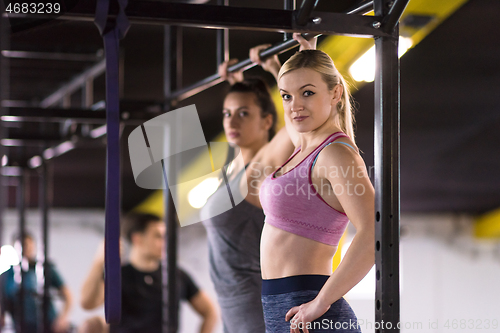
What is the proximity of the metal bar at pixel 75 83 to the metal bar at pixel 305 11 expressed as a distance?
2.17 meters

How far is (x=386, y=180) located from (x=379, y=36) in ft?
1.18

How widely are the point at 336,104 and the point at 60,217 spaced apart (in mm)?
9051

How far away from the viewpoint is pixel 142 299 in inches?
132

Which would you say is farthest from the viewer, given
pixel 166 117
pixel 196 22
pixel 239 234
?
pixel 166 117

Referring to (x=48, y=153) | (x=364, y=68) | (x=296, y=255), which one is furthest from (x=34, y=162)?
(x=296, y=255)

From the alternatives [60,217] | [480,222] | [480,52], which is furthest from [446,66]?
[60,217]

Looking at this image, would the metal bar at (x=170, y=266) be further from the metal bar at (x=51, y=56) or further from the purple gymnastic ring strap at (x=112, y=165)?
the purple gymnastic ring strap at (x=112, y=165)

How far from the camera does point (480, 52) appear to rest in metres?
4.88

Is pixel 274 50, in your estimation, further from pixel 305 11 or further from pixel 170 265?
pixel 170 265

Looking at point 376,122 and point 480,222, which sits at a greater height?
point 376,122

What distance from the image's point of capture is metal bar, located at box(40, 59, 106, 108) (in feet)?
11.2

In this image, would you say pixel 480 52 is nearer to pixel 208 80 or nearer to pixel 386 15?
pixel 208 80

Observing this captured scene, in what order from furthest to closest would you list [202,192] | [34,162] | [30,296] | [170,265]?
[30,296], [34,162], [170,265], [202,192]

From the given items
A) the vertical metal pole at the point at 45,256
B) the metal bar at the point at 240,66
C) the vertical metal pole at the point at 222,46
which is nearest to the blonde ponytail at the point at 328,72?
the metal bar at the point at 240,66
